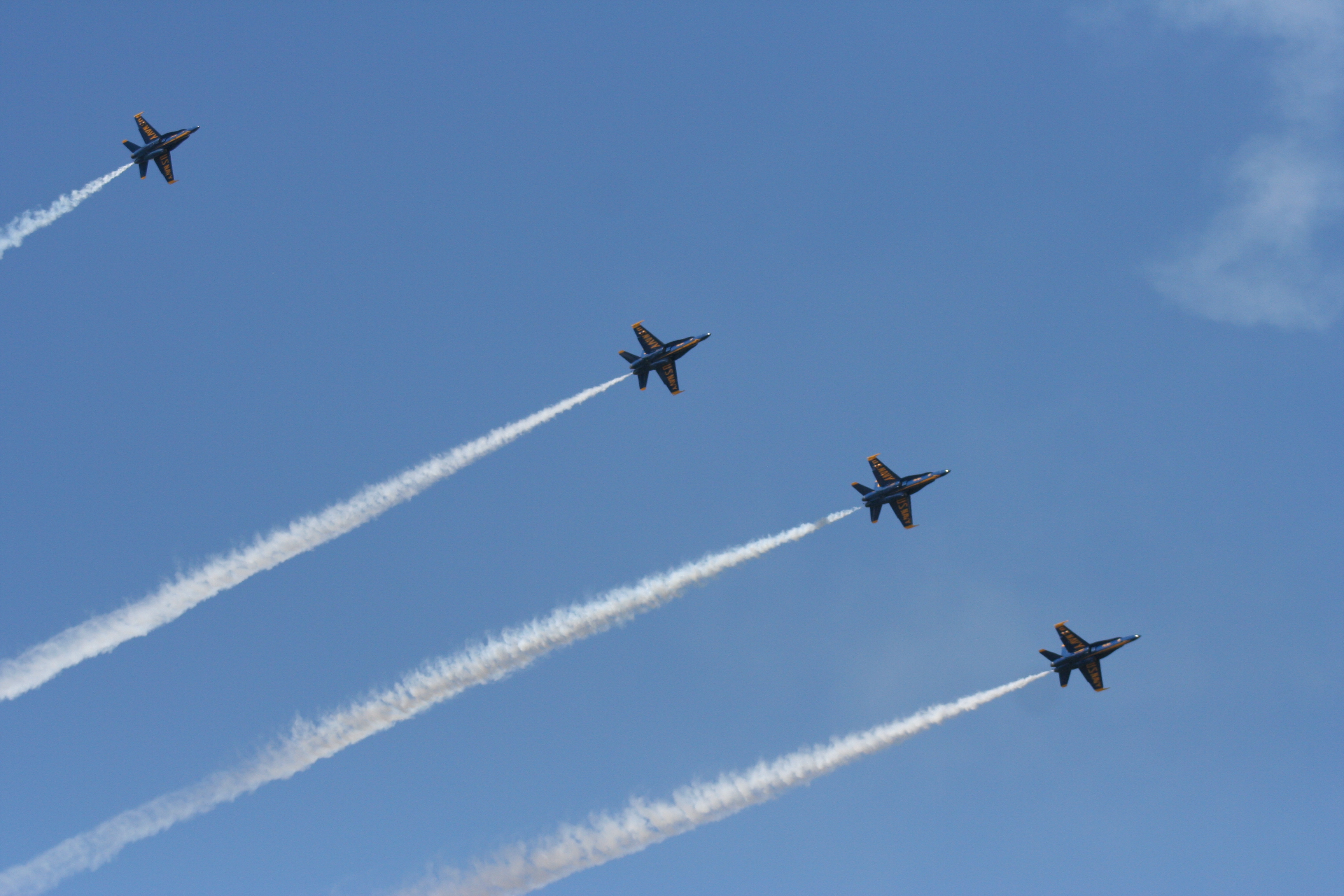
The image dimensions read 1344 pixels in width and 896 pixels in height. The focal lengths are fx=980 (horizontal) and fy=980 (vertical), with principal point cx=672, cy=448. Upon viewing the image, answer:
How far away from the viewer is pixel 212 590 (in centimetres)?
7400

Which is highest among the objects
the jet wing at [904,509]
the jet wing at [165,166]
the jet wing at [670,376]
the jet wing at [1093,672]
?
the jet wing at [165,166]

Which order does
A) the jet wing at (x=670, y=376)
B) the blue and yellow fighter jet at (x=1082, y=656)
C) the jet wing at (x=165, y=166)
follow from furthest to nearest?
1. the jet wing at (x=165, y=166)
2. the jet wing at (x=670, y=376)
3. the blue and yellow fighter jet at (x=1082, y=656)

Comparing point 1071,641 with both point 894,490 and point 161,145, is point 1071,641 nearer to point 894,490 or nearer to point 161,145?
point 894,490

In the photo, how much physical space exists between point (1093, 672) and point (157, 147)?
296ft

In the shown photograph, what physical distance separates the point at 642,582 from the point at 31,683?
45000 millimetres

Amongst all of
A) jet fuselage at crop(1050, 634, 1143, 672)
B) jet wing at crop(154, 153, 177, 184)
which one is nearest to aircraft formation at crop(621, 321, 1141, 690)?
jet fuselage at crop(1050, 634, 1143, 672)

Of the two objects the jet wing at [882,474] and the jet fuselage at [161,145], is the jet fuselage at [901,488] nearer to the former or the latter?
the jet wing at [882,474]

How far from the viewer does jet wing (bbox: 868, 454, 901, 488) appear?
77438 millimetres

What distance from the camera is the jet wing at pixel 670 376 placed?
7906 cm

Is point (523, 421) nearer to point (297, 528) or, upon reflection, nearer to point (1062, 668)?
point (297, 528)

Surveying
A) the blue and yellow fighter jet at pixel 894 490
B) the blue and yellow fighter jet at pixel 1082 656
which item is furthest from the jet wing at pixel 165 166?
the blue and yellow fighter jet at pixel 1082 656

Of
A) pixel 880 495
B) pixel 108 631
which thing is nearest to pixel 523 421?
pixel 880 495

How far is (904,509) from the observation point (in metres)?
77.6

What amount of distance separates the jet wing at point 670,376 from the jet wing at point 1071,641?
34.8m
